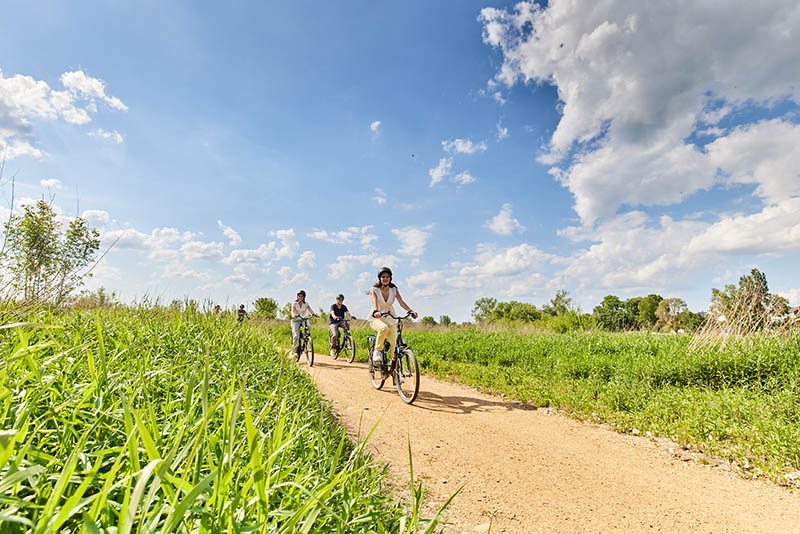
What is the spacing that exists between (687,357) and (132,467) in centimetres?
986

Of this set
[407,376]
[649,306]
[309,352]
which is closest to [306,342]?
[309,352]

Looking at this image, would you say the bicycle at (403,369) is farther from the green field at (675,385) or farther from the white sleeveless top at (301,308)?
the white sleeveless top at (301,308)

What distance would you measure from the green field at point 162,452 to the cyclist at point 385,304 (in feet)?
10.3

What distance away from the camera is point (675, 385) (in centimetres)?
779

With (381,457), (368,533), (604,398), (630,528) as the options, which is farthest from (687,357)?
(368,533)

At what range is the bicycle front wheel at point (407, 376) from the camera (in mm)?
8016

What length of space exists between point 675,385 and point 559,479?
4601 millimetres

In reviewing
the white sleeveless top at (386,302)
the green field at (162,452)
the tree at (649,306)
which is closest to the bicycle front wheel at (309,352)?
the white sleeveless top at (386,302)

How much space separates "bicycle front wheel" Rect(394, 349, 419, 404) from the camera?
8016 mm

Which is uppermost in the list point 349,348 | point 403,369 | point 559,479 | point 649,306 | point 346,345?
point 649,306

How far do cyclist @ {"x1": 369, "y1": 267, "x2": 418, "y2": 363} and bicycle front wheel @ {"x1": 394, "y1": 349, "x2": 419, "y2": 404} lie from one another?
42 centimetres

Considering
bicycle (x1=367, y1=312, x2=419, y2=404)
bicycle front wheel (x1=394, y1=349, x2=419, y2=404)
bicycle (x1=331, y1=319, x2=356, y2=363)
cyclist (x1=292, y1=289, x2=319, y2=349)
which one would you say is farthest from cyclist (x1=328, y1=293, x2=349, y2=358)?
bicycle front wheel (x1=394, y1=349, x2=419, y2=404)

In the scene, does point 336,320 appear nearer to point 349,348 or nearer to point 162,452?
point 349,348

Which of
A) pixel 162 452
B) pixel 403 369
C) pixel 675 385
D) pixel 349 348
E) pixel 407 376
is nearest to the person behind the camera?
pixel 162 452
